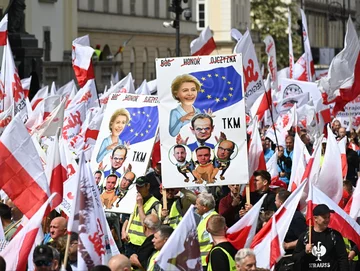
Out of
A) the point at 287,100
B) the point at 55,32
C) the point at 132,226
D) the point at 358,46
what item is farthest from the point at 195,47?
the point at 55,32

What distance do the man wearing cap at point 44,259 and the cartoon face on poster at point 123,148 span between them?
16.0 ft

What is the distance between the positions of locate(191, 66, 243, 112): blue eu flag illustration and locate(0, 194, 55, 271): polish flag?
4124 mm

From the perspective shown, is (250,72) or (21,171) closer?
(21,171)

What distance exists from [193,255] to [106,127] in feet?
17.4

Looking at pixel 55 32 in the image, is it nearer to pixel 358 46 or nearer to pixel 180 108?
pixel 358 46

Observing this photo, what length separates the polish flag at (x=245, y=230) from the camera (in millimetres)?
11758

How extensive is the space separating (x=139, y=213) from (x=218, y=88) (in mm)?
1627

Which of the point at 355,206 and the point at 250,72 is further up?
the point at 250,72

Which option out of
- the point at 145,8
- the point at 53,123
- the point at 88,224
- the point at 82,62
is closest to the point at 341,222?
the point at 88,224

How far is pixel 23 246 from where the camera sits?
34.3 feet

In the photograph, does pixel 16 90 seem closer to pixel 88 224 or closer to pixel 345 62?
pixel 345 62

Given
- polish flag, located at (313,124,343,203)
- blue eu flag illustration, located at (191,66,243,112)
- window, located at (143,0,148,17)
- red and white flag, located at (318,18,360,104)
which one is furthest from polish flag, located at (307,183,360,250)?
window, located at (143,0,148,17)

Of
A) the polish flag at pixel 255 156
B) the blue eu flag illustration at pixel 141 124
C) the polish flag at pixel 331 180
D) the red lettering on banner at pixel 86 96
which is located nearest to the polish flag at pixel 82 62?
the red lettering on banner at pixel 86 96

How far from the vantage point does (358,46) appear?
2255 cm
